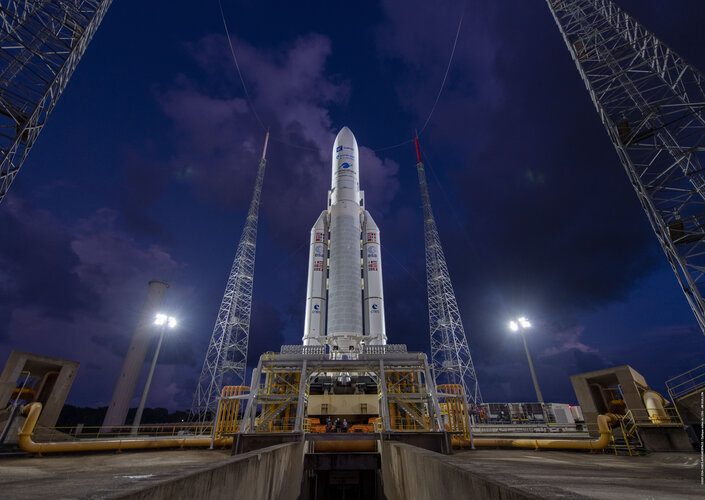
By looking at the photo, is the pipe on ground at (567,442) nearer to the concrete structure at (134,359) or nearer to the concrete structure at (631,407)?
the concrete structure at (631,407)

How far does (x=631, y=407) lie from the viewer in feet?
59.2

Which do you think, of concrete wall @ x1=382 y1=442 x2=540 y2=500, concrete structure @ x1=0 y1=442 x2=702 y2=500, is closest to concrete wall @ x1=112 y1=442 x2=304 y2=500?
concrete structure @ x1=0 y1=442 x2=702 y2=500

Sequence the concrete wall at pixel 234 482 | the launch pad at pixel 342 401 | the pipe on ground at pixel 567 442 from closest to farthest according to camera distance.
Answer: the concrete wall at pixel 234 482, the pipe on ground at pixel 567 442, the launch pad at pixel 342 401

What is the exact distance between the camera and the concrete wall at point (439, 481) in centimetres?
263

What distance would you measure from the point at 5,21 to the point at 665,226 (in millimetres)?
42227

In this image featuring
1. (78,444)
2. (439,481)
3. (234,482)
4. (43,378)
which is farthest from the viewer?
(43,378)

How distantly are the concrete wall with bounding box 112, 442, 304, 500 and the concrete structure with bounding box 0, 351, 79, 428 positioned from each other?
67.3 ft

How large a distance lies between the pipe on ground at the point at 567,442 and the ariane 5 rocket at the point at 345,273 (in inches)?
490

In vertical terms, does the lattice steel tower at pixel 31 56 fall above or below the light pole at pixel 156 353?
above

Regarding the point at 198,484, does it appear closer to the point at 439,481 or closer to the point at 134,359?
the point at 439,481

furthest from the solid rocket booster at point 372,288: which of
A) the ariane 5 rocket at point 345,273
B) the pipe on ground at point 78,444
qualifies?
the pipe on ground at point 78,444

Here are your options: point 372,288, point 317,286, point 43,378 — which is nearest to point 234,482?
point 43,378

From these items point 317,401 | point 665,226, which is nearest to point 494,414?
point 317,401

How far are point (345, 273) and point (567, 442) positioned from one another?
2000 centimetres
